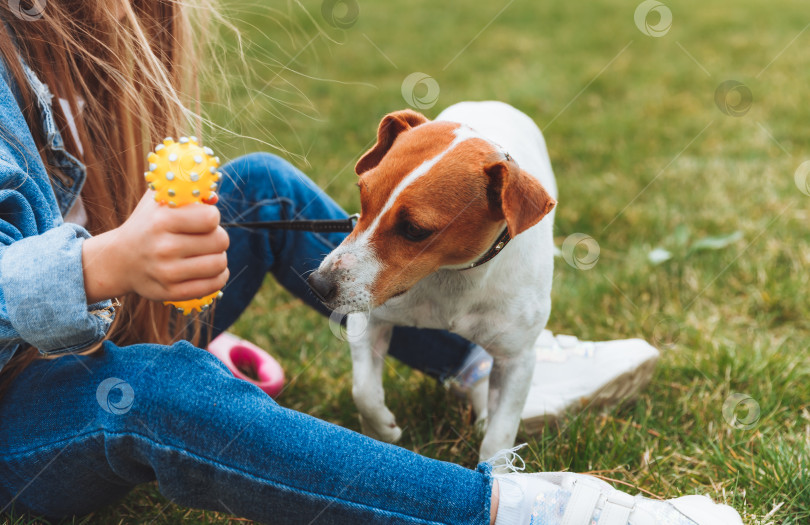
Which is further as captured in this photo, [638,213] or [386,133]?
[638,213]

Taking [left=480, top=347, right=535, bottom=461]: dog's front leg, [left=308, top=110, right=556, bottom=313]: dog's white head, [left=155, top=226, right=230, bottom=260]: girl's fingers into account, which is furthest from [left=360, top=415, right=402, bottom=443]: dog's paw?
[left=155, top=226, right=230, bottom=260]: girl's fingers

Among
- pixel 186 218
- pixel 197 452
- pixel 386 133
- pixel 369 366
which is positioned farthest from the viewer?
pixel 369 366

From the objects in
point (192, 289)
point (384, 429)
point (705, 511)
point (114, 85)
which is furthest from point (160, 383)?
point (705, 511)

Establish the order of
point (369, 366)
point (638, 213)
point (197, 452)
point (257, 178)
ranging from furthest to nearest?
point (638, 213), point (257, 178), point (369, 366), point (197, 452)

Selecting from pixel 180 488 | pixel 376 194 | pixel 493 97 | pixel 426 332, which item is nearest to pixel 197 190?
pixel 376 194

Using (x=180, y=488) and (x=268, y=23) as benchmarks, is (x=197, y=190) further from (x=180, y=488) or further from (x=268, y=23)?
(x=268, y=23)

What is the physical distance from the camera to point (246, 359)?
2.51 m

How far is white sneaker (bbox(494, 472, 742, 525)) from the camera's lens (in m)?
1.57

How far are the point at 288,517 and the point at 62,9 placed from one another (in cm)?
126

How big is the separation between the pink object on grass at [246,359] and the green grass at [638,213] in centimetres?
9

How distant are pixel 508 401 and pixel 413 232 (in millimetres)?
556

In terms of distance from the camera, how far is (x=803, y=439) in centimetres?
200

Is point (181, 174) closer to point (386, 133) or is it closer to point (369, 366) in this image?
point (386, 133)

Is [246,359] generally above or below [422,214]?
below
